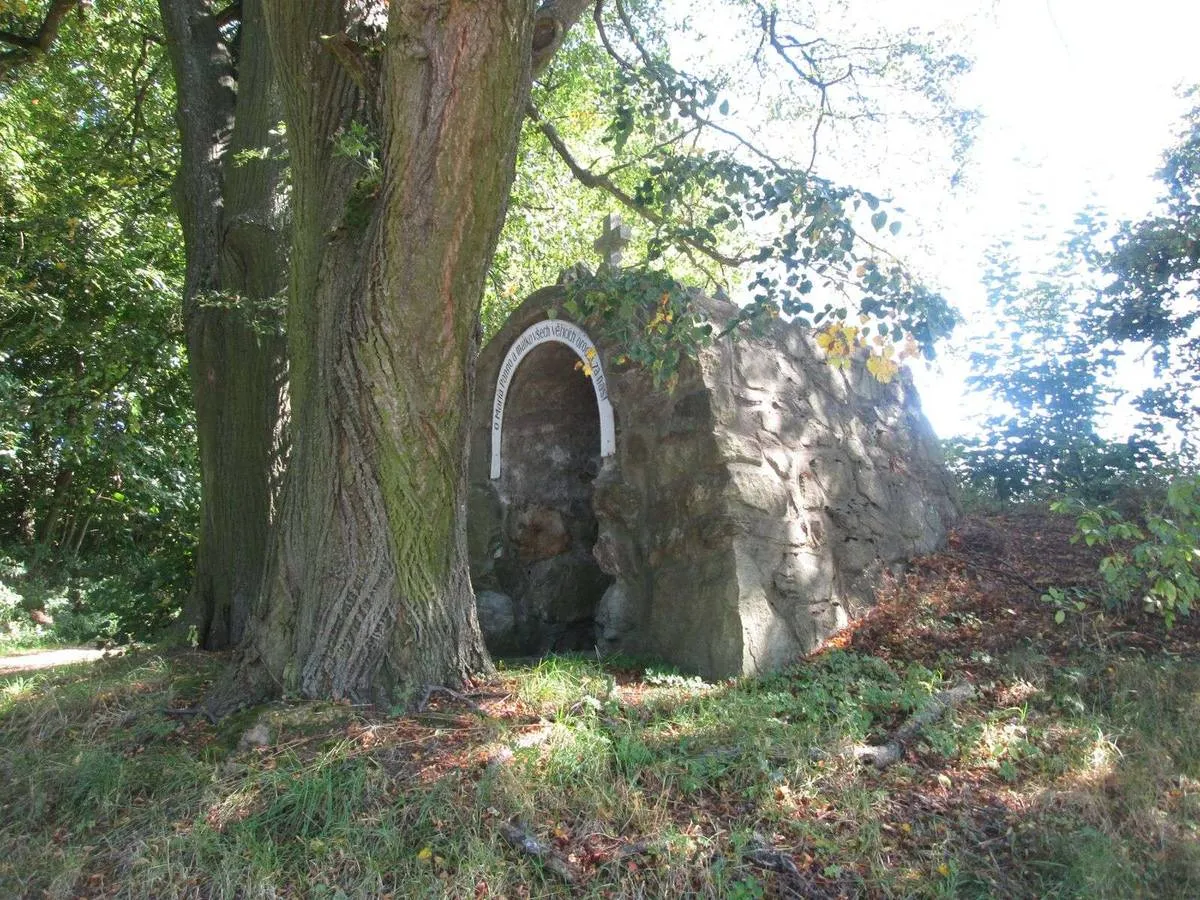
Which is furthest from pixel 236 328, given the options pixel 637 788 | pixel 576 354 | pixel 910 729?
pixel 910 729

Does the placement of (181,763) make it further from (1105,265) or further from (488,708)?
(1105,265)

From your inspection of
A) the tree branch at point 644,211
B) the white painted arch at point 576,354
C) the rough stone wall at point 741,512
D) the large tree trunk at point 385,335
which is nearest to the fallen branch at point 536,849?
the large tree trunk at point 385,335

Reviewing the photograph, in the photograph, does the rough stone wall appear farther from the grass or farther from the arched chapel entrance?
the grass

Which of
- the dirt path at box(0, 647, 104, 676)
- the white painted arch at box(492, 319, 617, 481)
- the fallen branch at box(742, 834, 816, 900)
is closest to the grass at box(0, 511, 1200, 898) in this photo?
the fallen branch at box(742, 834, 816, 900)

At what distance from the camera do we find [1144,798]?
3750 millimetres

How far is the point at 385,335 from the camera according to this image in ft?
14.4

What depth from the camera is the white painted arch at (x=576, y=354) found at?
6.52 m

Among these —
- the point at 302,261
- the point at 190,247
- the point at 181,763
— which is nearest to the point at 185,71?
the point at 190,247

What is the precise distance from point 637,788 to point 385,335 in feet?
7.86

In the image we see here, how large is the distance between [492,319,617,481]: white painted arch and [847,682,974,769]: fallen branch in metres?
2.76

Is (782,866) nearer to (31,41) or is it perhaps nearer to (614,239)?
(614,239)

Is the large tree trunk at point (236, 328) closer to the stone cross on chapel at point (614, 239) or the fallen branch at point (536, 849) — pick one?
the stone cross on chapel at point (614, 239)

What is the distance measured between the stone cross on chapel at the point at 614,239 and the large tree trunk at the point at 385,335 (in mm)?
2914

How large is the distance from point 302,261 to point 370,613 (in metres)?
1.96
